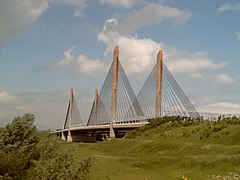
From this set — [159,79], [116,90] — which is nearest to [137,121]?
[116,90]

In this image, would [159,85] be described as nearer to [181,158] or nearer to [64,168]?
[181,158]

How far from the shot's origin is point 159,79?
59.6 metres

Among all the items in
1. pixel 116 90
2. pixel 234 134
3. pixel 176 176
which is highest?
pixel 116 90

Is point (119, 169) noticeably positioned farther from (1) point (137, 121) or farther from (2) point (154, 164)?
(1) point (137, 121)

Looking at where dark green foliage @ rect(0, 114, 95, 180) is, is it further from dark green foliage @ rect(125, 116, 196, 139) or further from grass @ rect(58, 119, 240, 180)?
dark green foliage @ rect(125, 116, 196, 139)

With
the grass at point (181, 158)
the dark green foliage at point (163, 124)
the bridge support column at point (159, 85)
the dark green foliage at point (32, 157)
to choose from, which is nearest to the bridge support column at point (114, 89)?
the dark green foliage at point (163, 124)

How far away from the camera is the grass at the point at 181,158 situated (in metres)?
26.0

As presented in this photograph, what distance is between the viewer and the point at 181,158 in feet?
98.2

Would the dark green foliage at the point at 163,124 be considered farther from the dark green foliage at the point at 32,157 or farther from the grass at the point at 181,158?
the dark green foliage at the point at 32,157

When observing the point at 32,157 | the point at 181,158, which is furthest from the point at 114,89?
the point at 32,157

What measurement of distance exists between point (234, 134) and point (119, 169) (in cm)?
1210

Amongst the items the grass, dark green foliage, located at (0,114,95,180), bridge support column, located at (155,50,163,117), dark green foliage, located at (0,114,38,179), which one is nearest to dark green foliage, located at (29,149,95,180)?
dark green foliage, located at (0,114,95,180)

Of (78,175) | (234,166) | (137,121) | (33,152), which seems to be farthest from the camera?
(137,121)

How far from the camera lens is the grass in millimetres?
26031
